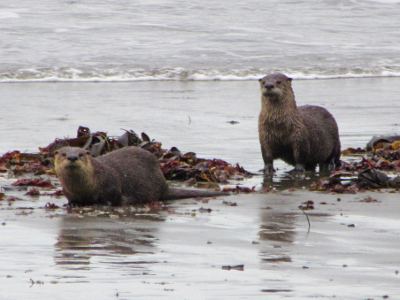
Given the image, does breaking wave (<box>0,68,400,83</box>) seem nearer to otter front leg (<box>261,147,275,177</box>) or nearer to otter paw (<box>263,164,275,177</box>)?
otter front leg (<box>261,147,275,177</box>)

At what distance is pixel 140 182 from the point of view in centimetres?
498

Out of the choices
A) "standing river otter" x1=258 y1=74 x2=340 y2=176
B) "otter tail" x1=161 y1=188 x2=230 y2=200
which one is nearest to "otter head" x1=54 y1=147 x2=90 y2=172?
"otter tail" x1=161 y1=188 x2=230 y2=200

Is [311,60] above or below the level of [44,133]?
above

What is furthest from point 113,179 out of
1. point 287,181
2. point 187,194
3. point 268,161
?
point 268,161

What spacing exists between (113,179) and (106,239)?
127cm

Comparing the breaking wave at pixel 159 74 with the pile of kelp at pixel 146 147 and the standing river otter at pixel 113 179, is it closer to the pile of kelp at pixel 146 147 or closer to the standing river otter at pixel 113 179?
the pile of kelp at pixel 146 147

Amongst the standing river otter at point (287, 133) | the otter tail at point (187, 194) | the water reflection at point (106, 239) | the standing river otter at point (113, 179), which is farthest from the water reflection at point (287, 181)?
the water reflection at point (106, 239)

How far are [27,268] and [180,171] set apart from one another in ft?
9.83

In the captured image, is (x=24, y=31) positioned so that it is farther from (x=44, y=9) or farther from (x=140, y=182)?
(x=140, y=182)

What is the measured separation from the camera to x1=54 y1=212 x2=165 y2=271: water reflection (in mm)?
3086

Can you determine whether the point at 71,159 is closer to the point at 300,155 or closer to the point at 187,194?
the point at 187,194

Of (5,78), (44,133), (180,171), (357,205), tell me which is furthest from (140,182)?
(5,78)

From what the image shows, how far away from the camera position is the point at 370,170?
17.3ft

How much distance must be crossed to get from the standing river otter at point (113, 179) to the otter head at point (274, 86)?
5.78 ft
